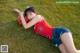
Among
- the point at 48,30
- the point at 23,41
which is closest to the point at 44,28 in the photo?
the point at 48,30

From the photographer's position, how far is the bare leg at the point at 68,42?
555 cm

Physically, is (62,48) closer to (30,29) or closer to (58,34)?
(58,34)

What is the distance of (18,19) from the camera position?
6.08 metres

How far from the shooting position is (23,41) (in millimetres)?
5898

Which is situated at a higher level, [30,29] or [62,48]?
[30,29]

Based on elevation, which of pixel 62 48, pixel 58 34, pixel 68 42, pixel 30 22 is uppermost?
pixel 30 22

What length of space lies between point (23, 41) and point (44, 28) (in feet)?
1.63

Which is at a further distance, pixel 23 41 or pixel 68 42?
pixel 23 41

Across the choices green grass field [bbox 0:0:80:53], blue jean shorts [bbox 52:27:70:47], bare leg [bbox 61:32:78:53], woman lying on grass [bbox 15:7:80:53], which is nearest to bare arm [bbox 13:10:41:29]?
woman lying on grass [bbox 15:7:80:53]

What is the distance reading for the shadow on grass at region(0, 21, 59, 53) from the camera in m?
5.82

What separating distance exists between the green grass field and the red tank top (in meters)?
0.15

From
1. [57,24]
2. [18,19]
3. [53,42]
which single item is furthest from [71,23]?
[18,19]

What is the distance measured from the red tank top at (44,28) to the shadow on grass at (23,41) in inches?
5.8

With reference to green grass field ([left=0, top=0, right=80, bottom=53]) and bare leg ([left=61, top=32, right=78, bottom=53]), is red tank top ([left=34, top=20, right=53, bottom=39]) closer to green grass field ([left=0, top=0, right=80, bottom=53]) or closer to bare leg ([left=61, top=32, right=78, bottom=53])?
green grass field ([left=0, top=0, right=80, bottom=53])
